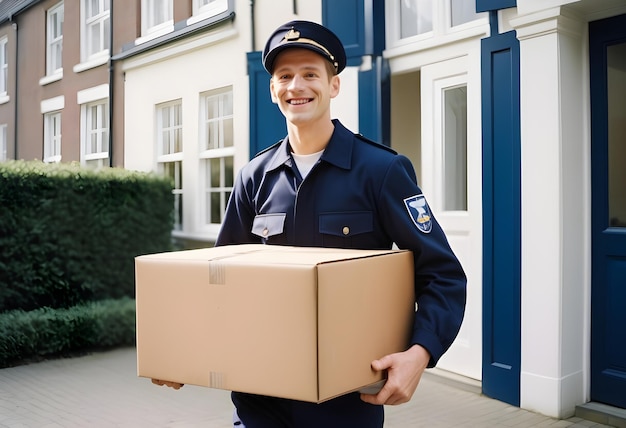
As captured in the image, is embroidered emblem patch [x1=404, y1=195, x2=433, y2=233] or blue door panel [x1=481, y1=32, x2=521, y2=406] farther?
blue door panel [x1=481, y1=32, x2=521, y2=406]

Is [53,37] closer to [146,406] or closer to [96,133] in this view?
[96,133]

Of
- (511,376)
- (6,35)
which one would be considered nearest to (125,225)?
(511,376)

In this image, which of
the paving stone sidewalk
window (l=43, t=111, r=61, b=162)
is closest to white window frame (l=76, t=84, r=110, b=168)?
window (l=43, t=111, r=61, b=162)

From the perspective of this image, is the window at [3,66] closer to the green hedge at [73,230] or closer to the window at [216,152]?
the window at [216,152]

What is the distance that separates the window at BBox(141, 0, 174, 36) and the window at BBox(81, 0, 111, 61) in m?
1.06

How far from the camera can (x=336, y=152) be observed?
71.3 inches

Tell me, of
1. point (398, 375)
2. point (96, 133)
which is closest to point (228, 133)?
point (96, 133)

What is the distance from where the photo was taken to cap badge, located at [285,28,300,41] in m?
1.76

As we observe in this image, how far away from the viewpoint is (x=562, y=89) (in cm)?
423

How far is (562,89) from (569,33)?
1.23 ft

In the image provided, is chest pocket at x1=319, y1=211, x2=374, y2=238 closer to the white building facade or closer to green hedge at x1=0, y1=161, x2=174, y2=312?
the white building facade

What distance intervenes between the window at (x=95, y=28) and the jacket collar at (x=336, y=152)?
9.18 meters

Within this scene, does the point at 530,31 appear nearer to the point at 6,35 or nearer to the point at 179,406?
the point at 179,406

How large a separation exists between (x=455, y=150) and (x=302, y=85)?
150 inches
